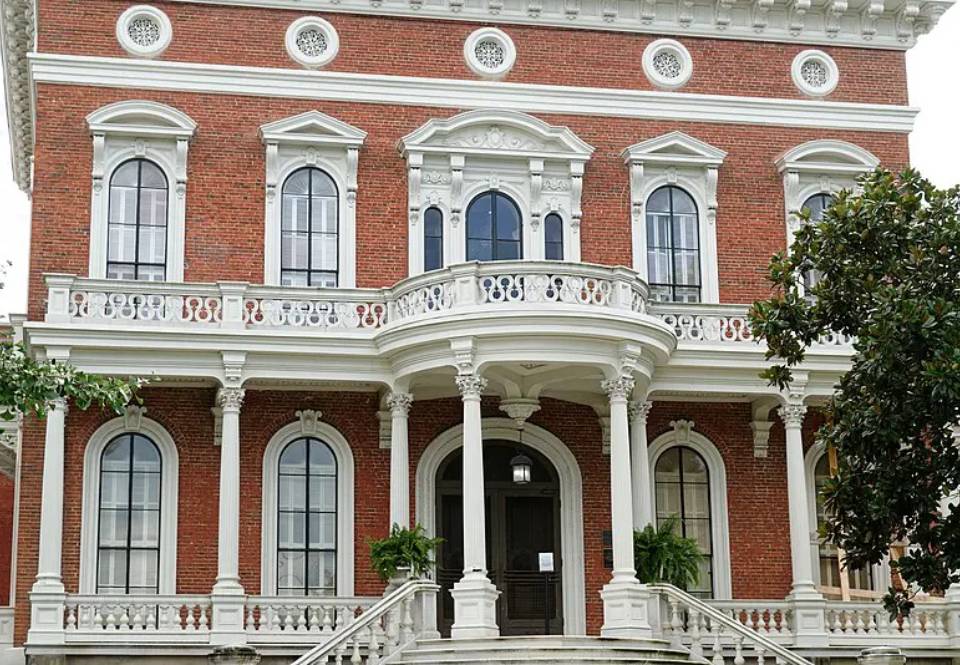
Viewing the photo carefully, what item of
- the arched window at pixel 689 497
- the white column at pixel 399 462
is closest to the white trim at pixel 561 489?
the arched window at pixel 689 497

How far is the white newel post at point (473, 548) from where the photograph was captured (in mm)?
20625

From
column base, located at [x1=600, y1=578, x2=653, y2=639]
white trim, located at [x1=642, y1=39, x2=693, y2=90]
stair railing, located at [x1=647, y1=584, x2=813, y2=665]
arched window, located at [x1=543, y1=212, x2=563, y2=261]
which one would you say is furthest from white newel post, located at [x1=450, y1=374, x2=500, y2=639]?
white trim, located at [x1=642, y1=39, x2=693, y2=90]

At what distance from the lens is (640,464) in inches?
922

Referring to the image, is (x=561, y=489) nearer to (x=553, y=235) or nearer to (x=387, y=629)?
(x=553, y=235)

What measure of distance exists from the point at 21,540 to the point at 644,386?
30.3 ft

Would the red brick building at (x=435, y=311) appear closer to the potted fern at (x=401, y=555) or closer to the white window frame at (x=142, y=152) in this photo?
the white window frame at (x=142, y=152)

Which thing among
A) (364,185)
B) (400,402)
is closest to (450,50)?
(364,185)

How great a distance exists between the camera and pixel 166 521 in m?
23.5

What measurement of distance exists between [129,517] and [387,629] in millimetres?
5081

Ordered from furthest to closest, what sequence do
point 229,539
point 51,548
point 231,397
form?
point 231,397, point 229,539, point 51,548

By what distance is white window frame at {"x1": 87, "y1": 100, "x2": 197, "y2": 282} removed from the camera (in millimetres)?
24266

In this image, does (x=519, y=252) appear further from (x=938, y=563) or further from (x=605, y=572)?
(x=938, y=563)

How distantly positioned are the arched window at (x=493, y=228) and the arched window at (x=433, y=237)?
47 cm

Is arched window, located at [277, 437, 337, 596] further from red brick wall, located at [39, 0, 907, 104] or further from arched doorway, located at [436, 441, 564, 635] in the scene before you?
red brick wall, located at [39, 0, 907, 104]
